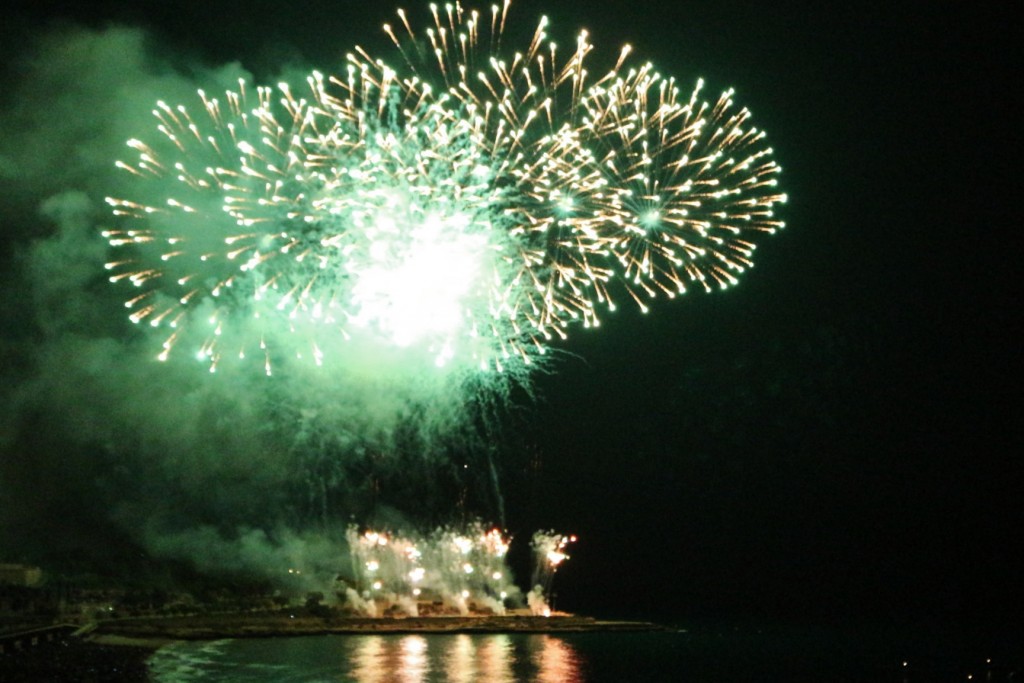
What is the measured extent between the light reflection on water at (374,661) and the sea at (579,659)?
3 centimetres

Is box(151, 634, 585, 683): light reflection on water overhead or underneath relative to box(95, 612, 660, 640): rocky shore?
underneath

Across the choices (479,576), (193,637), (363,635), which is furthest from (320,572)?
(193,637)

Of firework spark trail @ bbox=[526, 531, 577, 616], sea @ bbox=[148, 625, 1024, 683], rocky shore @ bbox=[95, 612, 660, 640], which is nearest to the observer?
sea @ bbox=[148, 625, 1024, 683]

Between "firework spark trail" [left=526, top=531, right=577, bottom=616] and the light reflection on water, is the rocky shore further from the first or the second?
"firework spark trail" [left=526, top=531, right=577, bottom=616]

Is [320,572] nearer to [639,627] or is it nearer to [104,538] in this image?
[104,538]

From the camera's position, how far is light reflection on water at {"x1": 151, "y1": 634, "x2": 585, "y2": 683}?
18922 millimetres

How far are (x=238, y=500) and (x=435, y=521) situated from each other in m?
9.14

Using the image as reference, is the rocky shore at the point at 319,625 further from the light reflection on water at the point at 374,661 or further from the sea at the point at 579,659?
the light reflection on water at the point at 374,661

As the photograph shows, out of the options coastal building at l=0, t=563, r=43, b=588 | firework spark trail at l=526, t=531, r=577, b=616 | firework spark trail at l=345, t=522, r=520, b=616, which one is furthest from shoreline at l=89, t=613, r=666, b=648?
coastal building at l=0, t=563, r=43, b=588

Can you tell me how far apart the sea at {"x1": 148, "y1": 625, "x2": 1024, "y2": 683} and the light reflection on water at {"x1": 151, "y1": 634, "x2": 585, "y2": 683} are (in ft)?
0.08

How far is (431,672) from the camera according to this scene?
20.1 metres

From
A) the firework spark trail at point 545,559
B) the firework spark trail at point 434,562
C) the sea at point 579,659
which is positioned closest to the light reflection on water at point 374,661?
the sea at point 579,659

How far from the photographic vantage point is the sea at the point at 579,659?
19781 mm

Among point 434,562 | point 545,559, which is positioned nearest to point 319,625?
point 434,562
